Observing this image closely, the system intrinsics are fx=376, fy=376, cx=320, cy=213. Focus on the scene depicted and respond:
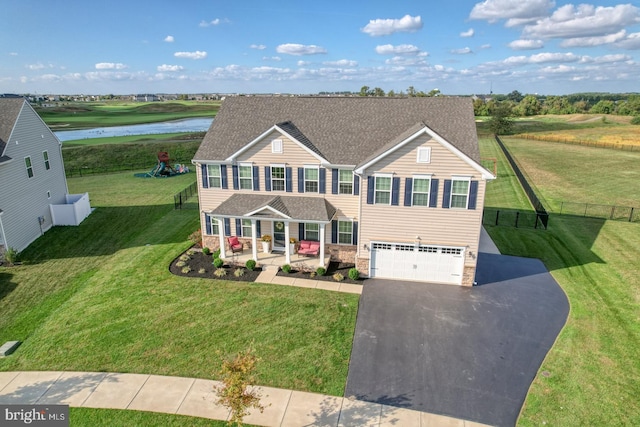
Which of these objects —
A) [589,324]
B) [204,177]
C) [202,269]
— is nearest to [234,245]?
[202,269]

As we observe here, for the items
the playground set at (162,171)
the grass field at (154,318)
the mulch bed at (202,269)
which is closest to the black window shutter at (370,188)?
the grass field at (154,318)

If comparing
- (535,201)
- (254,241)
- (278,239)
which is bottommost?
(278,239)

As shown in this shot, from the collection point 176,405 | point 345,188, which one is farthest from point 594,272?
point 176,405

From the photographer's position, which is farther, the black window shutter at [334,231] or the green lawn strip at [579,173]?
the green lawn strip at [579,173]

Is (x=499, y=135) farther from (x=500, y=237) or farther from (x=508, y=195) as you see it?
(x=500, y=237)

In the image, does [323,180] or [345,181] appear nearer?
[345,181]

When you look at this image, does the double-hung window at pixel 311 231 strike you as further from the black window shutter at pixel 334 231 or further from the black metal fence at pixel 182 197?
the black metal fence at pixel 182 197
